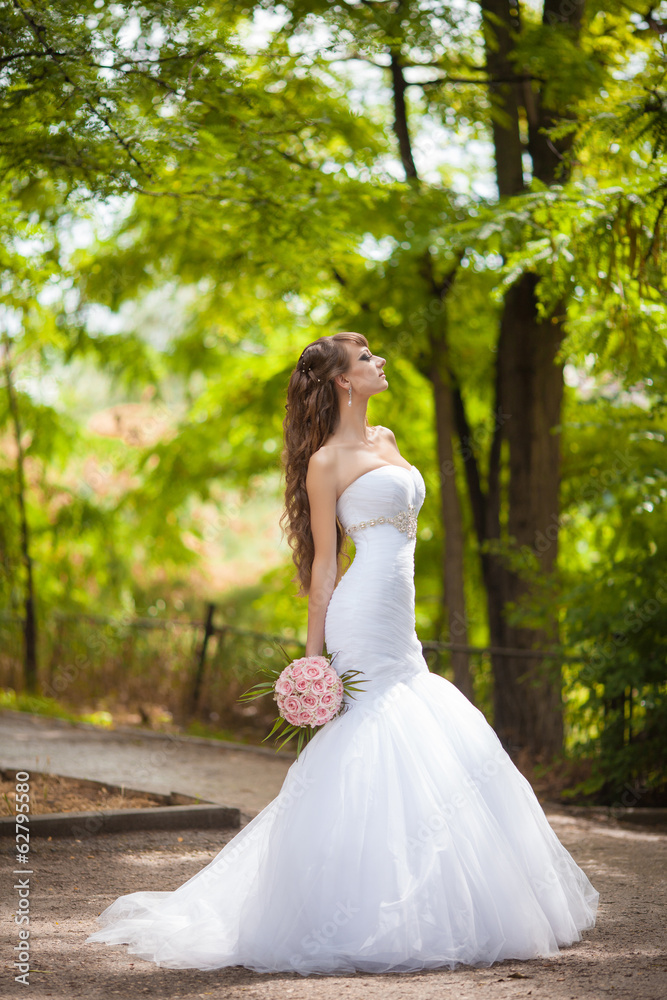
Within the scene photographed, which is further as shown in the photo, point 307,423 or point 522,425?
point 522,425

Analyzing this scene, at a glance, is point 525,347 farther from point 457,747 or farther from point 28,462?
point 28,462

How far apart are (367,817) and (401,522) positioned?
128 cm

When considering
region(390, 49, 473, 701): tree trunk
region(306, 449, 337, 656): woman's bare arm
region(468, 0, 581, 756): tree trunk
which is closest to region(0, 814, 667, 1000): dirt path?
region(306, 449, 337, 656): woman's bare arm

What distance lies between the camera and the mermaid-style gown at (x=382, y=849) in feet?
11.3

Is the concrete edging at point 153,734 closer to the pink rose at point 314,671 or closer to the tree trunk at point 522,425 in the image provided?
the tree trunk at point 522,425

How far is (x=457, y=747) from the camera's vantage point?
3908 mm

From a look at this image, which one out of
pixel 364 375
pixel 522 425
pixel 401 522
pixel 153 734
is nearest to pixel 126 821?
pixel 401 522

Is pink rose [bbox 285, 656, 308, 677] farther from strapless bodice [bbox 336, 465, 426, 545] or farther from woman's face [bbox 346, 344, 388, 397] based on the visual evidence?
woman's face [bbox 346, 344, 388, 397]

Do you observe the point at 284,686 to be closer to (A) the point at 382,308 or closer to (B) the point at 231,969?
(B) the point at 231,969

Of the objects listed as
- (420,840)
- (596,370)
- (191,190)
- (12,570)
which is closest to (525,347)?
(596,370)

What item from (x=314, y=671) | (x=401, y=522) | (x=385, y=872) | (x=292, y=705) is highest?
(x=401, y=522)

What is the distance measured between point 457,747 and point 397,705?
30 cm

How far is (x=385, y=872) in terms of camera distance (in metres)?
3.51

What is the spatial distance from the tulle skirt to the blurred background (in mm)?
647
